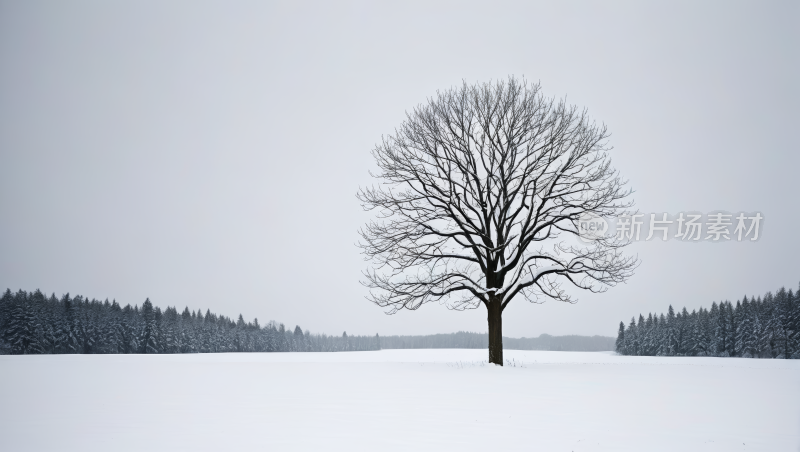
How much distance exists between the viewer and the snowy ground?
6051 mm

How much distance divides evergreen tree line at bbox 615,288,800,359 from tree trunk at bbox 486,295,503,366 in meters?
57.5

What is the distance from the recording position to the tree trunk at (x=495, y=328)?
17.9 metres

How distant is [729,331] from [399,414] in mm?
81547

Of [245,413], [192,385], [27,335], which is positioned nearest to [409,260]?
[192,385]

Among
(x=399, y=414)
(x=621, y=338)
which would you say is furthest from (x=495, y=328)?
(x=621, y=338)

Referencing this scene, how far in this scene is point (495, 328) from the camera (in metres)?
18.1

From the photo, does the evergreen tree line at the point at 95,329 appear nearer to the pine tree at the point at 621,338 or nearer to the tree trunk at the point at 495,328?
the tree trunk at the point at 495,328

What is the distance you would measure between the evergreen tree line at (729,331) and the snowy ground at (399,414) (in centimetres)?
5868

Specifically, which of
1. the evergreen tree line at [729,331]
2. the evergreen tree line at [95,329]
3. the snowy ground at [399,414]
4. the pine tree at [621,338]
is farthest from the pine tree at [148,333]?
the pine tree at [621,338]

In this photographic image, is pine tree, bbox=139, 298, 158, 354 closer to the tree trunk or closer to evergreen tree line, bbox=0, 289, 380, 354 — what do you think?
evergreen tree line, bbox=0, 289, 380, 354

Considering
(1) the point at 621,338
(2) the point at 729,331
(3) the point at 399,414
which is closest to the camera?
(3) the point at 399,414

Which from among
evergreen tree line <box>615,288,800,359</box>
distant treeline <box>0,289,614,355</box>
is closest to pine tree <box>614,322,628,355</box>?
evergreen tree line <box>615,288,800,359</box>

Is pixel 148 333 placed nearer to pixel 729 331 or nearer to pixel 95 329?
pixel 95 329

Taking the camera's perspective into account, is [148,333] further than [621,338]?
No
